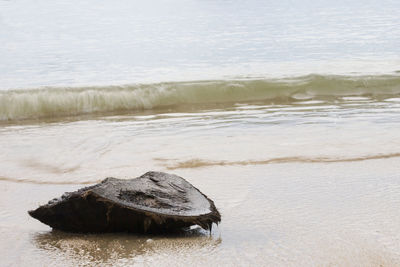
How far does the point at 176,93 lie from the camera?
30.1 feet

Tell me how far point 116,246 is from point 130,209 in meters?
0.20

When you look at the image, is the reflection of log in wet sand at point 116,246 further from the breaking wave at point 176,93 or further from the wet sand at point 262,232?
the breaking wave at point 176,93

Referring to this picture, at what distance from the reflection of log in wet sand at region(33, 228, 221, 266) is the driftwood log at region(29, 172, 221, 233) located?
53mm

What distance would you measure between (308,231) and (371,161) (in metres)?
1.66

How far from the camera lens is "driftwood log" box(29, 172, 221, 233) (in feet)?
10.3

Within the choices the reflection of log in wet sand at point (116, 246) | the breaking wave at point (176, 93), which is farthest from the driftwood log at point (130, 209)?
the breaking wave at point (176, 93)

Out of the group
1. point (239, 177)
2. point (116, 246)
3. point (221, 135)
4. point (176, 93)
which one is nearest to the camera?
point (116, 246)

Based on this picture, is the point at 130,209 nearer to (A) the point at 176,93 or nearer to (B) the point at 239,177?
(B) the point at 239,177

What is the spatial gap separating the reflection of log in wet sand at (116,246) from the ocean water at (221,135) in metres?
0.01

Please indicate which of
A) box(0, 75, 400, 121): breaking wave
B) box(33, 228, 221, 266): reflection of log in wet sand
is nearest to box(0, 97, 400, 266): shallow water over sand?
box(33, 228, 221, 266): reflection of log in wet sand

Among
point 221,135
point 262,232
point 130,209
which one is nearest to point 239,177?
point 262,232

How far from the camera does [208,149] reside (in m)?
5.35

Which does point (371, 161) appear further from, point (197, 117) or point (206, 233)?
point (197, 117)

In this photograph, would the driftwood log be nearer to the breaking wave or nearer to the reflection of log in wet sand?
the reflection of log in wet sand
